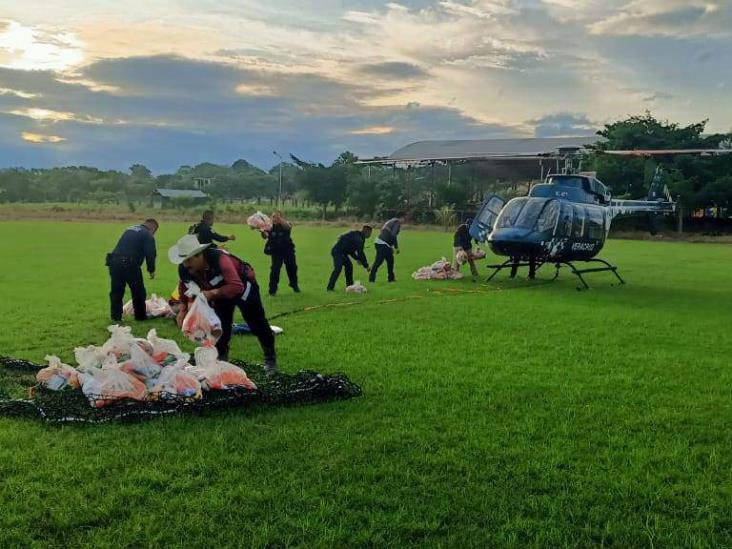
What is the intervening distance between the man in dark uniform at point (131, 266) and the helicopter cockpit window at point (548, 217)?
9902mm

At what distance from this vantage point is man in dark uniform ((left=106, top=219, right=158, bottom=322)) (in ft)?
40.2

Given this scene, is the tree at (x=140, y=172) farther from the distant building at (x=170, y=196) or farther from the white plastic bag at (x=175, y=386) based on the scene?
the white plastic bag at (x=175, y=386)

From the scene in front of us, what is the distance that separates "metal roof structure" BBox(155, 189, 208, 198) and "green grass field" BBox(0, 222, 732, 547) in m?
84.6

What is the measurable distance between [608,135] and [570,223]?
4015 centimetres

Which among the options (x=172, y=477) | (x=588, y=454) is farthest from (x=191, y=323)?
(x=588, y=454)

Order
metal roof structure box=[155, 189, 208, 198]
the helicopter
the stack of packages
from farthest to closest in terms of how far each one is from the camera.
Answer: metal roof structure box=[155, 189, 208, 198]
the stack of packages
the helicopter

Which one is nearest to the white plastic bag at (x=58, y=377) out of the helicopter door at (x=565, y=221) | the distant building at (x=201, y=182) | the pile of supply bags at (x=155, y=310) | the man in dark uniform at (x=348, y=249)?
the pile of supply bags at (x=155, y=310)

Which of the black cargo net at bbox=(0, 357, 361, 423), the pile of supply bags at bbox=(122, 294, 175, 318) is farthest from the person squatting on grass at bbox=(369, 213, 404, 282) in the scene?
the black cargo net at bbox=(0, 357, 361, 423)

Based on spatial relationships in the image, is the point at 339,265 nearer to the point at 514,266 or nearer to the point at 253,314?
the point at 514,266

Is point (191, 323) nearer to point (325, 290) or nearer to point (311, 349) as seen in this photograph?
point (311, 349)

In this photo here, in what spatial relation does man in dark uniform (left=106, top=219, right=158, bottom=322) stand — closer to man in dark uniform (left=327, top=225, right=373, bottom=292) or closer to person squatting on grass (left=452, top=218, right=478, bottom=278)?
man in dark uniform (left=327, top=225, right=373, bottom=292)

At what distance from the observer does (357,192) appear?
6519 cm

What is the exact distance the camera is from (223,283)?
24.9 feet

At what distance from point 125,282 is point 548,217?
10.7m
